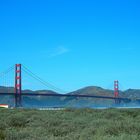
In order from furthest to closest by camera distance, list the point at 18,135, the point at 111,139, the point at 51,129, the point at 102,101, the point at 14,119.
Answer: the point at 102,101, the point at 14,119, the point at 51,129, the point at 18,135, the point at 111,139

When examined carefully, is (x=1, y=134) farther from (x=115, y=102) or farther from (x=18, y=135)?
(x=115, y=102)

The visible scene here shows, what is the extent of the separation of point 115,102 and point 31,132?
72.8 meters

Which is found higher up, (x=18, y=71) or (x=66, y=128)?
(x=18, y=71)

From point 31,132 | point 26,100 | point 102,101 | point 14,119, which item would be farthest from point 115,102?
point 31,132

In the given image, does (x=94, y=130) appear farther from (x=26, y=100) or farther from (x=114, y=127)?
(x=26, y=100)

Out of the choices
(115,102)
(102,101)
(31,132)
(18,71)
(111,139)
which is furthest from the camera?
(102,101)

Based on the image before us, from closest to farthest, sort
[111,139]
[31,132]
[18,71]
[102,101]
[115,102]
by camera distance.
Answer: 1. [111,139]
2. [31,132]
3. [18,71]
4. [115,102]
5. [102,101]

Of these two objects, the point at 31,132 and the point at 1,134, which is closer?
the point at 1,134

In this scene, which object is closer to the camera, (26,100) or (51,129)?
(51,129)

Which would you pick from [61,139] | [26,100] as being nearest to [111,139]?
[61,139]

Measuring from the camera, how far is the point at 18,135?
444 inches

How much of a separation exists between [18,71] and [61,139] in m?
69.3

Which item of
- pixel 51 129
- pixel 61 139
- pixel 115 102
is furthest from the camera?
pixel 115 102

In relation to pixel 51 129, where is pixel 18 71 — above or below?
above
